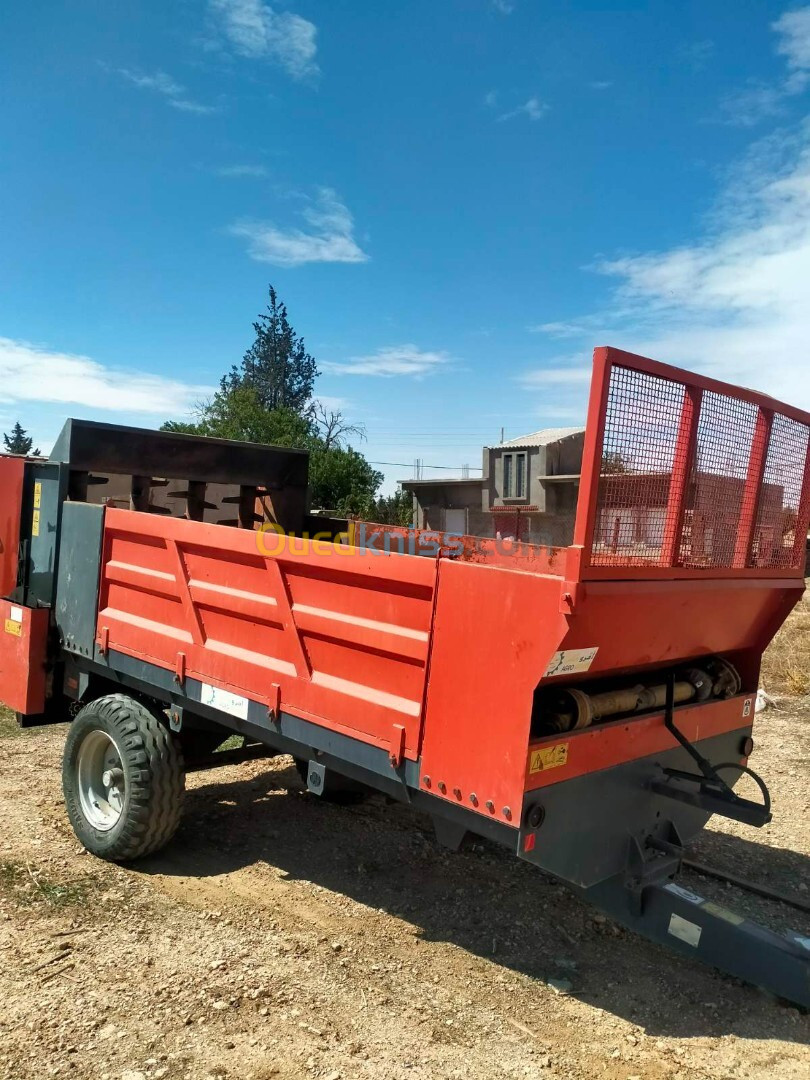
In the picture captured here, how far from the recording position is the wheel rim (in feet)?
13.8

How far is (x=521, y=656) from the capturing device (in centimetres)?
261

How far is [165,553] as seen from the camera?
3.89m

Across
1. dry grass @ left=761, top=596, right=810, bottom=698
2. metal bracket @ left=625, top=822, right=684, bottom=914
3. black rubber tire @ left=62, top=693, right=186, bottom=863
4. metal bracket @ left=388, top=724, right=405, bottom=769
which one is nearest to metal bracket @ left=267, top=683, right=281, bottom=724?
metal bracket @ left=388, top=724, right=405, bottom=769

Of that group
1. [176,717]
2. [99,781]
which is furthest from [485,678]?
[99,781]

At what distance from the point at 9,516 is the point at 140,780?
187 centimetres

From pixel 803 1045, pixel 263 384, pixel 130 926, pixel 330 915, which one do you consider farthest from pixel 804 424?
pixel 263 384

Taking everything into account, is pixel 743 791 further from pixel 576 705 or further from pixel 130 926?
pixel 130 926

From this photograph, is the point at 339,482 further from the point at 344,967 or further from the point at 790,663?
the point at 344,967

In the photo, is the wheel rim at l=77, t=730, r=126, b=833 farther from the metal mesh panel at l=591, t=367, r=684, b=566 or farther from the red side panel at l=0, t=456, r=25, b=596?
the metal mesh panel at l=591, t=367, r=684, b=566

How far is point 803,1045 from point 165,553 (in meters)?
3.28

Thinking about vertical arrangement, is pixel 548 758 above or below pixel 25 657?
above

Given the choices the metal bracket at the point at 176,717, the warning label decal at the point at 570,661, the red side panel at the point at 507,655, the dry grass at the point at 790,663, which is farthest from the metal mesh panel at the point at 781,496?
the dry grass at the point at 790,663

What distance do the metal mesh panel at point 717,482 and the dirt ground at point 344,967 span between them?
1.75m

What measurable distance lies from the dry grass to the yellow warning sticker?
6.87m
